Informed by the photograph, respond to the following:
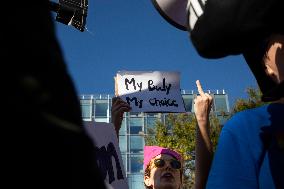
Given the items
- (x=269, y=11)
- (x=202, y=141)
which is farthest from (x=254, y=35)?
(x=202, y=141)

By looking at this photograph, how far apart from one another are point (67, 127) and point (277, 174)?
69 centimetres

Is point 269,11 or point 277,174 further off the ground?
point 269,11

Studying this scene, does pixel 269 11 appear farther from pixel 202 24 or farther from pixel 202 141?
pixel 202 141

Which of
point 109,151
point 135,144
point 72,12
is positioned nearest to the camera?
point 109,151

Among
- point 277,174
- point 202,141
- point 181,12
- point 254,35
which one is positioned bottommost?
point 277,174

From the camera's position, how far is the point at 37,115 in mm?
355

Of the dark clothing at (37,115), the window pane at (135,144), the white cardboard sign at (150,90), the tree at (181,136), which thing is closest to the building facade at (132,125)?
the window pane at (135,144)

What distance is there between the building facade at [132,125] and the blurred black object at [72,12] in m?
36.3

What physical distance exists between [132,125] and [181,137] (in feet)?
90.4

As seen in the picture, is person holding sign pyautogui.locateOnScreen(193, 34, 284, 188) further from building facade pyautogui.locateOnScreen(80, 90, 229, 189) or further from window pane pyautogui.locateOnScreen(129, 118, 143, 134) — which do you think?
window pane pyautogui.locateOnScreen(129, 118, 143, 134)

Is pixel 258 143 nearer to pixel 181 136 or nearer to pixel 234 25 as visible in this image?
pixel 234 25

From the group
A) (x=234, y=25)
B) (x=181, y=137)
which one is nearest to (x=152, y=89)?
(x=234, y=25)

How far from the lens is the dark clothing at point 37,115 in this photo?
34cm

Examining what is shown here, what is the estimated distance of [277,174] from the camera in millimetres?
932
